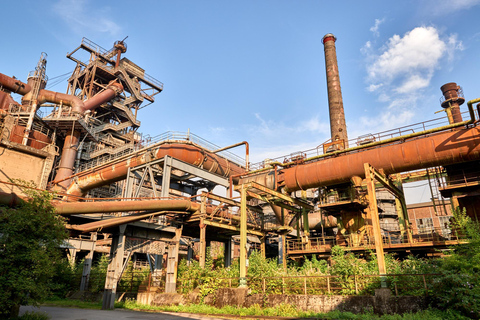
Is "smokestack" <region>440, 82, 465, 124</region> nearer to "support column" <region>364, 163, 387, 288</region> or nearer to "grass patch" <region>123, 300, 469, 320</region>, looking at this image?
"support column" <region>364, 163, 387, 288</region>

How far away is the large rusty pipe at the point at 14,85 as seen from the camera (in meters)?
29.4

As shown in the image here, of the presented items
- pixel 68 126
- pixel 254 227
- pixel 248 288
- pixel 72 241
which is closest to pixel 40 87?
pixel 68 126

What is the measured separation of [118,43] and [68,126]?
1745cm

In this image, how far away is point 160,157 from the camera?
20047 mm

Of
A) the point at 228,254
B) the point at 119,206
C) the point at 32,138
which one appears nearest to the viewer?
the point at 119,206

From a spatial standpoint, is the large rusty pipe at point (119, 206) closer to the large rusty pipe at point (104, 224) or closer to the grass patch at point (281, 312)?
the large rusty pipe at point (104, 224)

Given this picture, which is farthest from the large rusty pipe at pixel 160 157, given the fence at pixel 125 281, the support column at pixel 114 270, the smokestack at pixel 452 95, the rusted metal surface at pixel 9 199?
the smokestack at pixel 452 95

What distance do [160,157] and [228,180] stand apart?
19.5ft

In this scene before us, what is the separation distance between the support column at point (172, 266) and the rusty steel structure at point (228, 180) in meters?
0.06

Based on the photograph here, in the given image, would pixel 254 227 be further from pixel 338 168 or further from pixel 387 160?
pixel 387 160

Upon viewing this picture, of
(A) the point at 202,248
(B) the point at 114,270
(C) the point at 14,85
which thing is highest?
(C) the point at 14,85

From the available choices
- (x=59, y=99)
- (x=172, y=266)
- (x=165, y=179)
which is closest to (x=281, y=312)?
(x=172, y=266)

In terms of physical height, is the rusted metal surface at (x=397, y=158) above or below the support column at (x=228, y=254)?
above

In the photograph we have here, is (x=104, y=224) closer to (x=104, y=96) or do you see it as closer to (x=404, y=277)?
(x=404, y=277)
